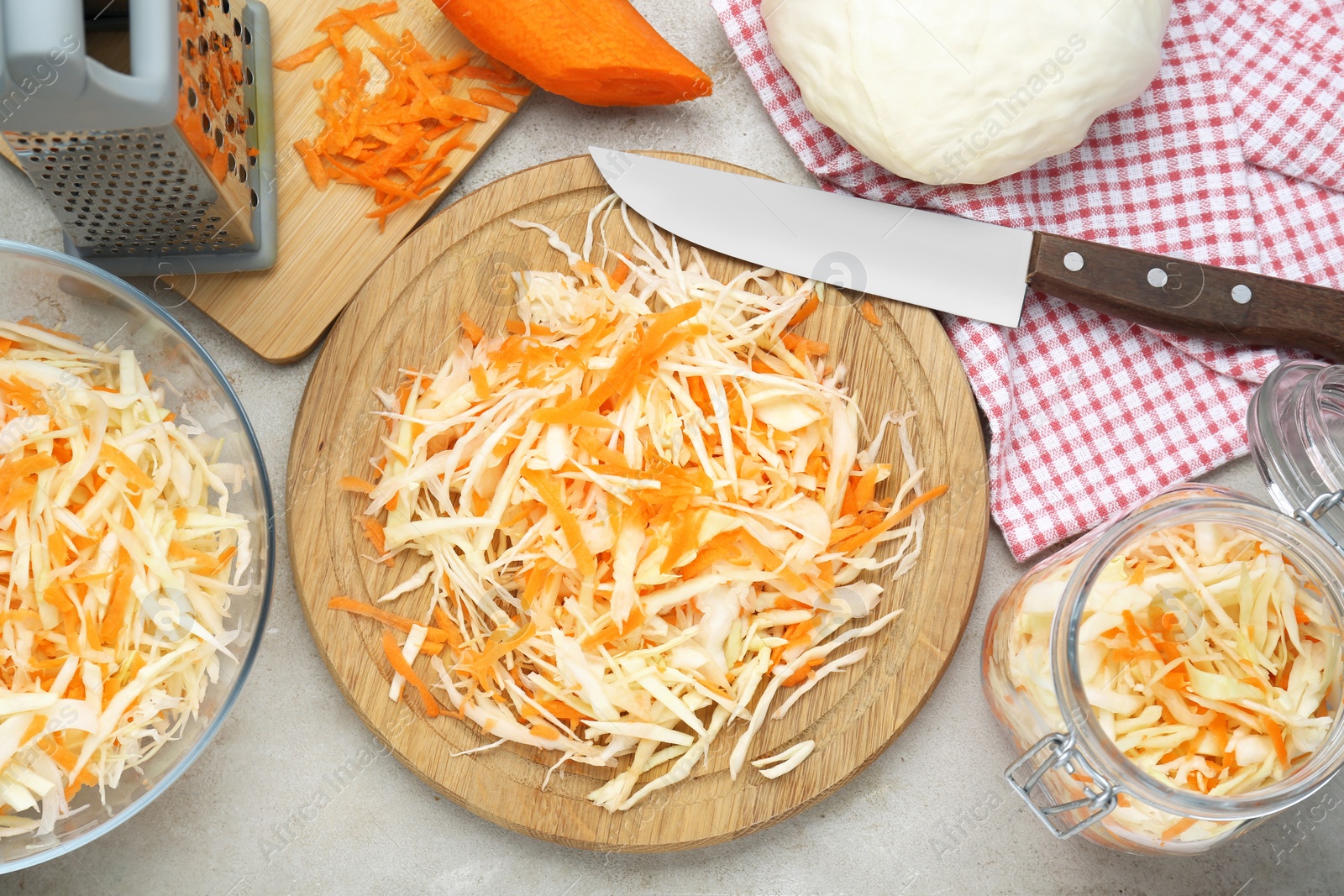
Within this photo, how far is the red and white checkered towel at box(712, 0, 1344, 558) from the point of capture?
191cm

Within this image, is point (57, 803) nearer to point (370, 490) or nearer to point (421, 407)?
point (370, 490)

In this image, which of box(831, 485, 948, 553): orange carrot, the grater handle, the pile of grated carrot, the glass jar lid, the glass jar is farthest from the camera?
the pile of grated carrot

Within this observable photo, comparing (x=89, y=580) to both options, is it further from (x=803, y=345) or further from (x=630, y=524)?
(x=803, y=345)

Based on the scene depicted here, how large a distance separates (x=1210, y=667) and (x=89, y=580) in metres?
1.82

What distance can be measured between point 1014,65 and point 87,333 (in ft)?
5.63

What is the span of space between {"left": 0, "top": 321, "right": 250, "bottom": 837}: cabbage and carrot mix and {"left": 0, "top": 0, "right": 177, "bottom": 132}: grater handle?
454 millimetres

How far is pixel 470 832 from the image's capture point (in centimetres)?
192

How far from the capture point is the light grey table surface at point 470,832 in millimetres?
1914

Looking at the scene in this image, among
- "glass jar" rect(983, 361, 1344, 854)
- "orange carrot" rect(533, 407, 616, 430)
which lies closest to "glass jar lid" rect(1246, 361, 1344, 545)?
"glass jar" rect(983, 361, 1344, 854)

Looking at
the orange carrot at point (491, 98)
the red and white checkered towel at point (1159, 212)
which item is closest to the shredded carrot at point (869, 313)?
the red and white checkered towel at point (1159, 212)

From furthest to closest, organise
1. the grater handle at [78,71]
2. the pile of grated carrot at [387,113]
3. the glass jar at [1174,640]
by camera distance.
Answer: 1. the pile of grated carrot at [387,113]
2. the glass jar at [1174,640]
3. the grater handle at [78,71]

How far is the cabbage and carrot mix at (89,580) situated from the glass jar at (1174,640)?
1.40 meters

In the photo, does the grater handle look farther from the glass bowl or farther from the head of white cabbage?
the head of white cabbage

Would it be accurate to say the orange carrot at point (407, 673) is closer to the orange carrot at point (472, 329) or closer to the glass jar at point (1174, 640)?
the orange carrot at point (472, 329)
